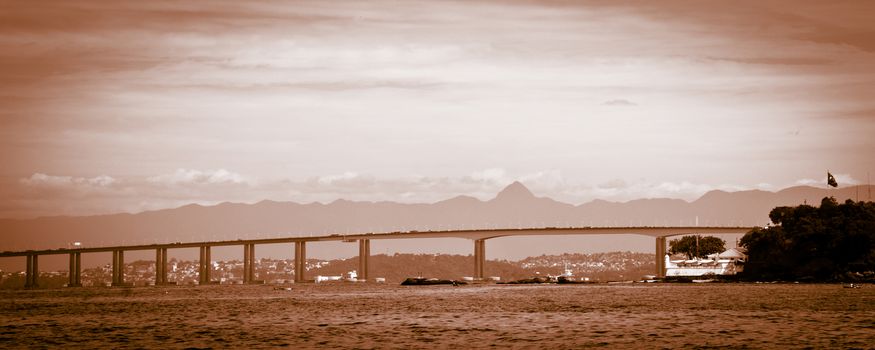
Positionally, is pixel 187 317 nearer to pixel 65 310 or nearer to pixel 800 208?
pixel 65 310

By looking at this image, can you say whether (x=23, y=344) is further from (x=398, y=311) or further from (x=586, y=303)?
(x=586, y=303)

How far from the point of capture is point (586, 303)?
127 meters

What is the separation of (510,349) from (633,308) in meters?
50.2

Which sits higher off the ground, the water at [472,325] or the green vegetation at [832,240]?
the green vegetation at [832,240]

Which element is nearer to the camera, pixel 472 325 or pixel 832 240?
pixel 472 325

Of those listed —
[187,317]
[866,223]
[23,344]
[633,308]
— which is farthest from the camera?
[866,223]

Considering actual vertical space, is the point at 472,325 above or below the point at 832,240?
below

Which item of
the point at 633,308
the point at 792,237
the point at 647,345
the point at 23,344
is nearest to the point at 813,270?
the point at 792,237

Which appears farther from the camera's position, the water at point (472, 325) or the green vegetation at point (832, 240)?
the green vegetation at point (832, 240)

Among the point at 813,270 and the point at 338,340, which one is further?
the point at 813,270

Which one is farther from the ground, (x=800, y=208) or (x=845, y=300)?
(x=800, y=208)

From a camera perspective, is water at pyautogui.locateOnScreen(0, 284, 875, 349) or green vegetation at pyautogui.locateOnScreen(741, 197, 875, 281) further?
green vegetation at pyautogui.locateOnScreen(741, 197, 875, 281)

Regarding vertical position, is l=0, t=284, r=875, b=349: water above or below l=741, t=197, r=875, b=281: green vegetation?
below

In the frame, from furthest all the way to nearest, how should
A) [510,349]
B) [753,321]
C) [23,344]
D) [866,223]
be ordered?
[866,223], [753,321], [23,344], [510,349]
